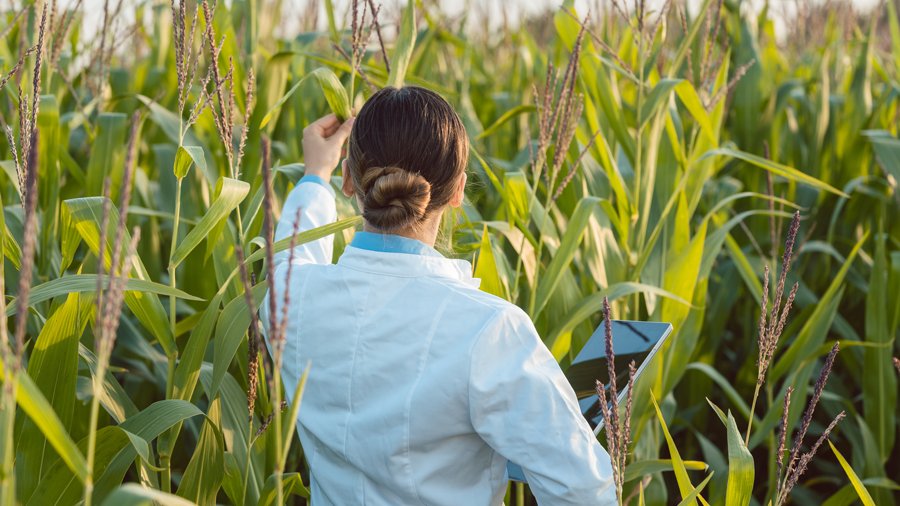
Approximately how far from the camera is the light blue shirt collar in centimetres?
134

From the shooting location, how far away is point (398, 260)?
1332 millimetres

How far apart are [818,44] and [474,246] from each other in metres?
3.99

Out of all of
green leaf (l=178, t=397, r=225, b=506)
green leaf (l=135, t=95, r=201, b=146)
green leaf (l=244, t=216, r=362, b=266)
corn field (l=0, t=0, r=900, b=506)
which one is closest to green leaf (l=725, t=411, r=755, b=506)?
corn field (l=0, t=0, r=900, b=506)

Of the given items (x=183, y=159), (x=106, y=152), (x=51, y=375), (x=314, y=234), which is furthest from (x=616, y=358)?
(x=106, y=152)

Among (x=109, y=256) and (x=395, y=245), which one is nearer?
(x=395, y=245)

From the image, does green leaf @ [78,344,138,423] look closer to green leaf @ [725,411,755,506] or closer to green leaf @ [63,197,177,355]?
green leaf @ [63,197,177,355]

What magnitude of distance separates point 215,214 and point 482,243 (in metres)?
0.51

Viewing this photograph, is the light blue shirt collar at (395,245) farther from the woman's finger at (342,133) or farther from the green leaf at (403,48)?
the green leaf at (403,48)

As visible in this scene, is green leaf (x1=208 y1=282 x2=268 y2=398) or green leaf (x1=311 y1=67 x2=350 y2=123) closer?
green leaf (x1=208 y1=282 x2=268 y2=398)

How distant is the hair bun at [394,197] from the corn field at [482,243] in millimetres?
193

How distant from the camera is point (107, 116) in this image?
243 cm

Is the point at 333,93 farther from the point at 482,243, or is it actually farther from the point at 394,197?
the point at 394,197

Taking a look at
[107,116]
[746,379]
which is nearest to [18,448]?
[107,116]

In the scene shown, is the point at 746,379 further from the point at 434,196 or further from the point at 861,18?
the point at 861,18
